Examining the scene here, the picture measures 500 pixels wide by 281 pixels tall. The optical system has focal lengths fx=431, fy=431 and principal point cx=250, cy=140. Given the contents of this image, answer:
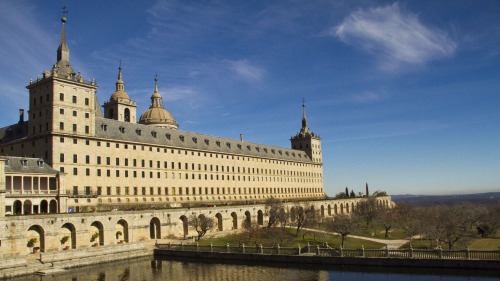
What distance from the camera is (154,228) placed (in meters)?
63.2

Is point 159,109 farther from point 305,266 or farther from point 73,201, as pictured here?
point 305,266

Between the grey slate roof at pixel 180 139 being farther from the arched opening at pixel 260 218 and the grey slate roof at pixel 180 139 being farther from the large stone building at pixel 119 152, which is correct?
the arched opening at pixel 260 218

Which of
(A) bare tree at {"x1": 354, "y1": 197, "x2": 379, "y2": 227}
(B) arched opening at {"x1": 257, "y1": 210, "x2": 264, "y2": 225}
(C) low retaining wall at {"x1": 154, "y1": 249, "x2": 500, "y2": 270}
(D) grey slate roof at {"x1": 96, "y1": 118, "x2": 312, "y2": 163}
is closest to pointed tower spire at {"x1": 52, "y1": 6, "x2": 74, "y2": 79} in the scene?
(D) grey slate roof at {"x1": 96, "y1": 118, "x2": 312, "y2": 163}

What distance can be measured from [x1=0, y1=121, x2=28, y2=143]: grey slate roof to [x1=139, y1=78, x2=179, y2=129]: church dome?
36.4 metres

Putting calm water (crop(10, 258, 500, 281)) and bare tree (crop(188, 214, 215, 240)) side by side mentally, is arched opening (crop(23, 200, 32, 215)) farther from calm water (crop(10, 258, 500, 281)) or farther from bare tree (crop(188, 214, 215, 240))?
bare tree (crop(188, 214, 215, 240))

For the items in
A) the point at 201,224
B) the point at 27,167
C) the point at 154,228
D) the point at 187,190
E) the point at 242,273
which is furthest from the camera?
the point at 187,190

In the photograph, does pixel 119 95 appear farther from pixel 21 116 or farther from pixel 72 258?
pixel 72 258

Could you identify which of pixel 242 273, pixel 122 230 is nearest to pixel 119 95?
pixel 122 230

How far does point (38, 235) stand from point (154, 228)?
18.1 metres

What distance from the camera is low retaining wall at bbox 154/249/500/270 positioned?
37.9 metres

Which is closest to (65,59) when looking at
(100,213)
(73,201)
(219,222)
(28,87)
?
(28,87)

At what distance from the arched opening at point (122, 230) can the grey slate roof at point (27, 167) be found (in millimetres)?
11210

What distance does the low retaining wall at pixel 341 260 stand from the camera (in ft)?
124

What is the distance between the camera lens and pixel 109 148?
69.1m
